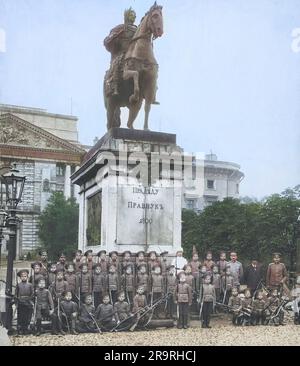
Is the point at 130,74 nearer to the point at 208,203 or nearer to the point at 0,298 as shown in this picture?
the point at 208,203

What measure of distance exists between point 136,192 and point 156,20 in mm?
1529

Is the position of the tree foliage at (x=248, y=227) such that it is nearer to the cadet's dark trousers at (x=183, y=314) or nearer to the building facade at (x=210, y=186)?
the building facade at (x=210, y=186)

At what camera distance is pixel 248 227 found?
270 inches

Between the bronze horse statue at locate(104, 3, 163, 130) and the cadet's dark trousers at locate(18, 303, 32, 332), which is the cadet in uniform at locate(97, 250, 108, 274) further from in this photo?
the bronze horse statue at locate(104, 3, 163, 130)

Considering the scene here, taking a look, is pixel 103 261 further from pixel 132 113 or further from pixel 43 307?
pixel 132 113

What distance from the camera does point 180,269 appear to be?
6.53 m

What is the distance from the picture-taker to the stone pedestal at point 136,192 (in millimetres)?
6470

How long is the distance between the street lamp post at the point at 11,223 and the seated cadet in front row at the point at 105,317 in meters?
0.72

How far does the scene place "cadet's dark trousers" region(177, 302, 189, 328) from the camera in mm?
6332

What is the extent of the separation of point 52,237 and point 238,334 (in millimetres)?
1825

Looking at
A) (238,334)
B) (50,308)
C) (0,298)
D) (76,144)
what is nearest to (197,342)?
(238,334)

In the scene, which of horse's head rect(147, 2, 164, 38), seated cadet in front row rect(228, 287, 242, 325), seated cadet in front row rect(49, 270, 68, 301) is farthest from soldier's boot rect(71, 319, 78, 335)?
horse's head rect(147, 2, 164, 38)

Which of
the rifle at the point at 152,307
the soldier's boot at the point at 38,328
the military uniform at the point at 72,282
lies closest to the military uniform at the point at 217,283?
the rifle at the point at 152,307

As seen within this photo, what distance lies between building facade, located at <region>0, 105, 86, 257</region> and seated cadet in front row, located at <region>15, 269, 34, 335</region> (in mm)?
283
